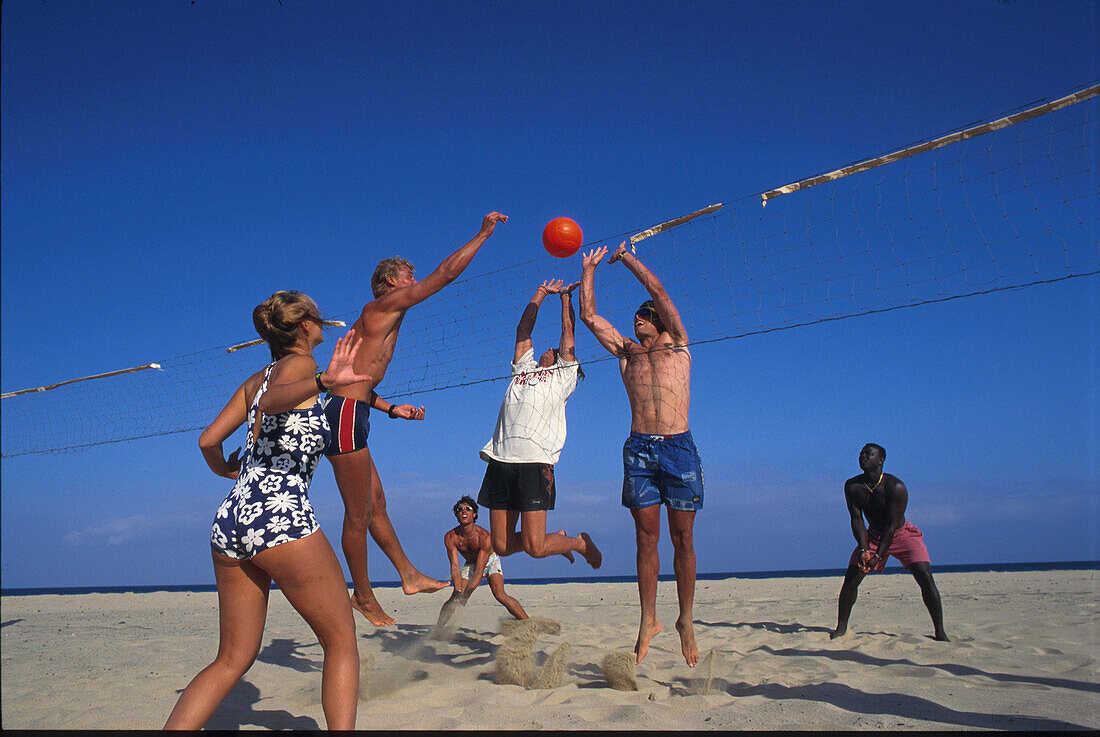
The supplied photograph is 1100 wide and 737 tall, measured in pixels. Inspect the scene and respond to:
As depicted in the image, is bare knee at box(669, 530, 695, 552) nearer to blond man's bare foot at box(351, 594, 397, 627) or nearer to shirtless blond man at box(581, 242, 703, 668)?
shirtless blond man at box(581, 242, 703, 668)

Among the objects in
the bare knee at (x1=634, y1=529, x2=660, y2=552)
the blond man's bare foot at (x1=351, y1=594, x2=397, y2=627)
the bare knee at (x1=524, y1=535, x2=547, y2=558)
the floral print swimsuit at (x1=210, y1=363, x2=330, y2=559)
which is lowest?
the blond man's bare foot at (x1=351, y1=594, x2=397, y2=627)

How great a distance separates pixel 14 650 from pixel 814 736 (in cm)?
593

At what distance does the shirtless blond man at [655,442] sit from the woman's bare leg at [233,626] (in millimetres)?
2305

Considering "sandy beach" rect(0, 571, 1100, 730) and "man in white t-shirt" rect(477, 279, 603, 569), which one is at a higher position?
"man in white t-shirt" rect(477, 279, 603, 569)

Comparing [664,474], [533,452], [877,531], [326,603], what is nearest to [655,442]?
[664,474]

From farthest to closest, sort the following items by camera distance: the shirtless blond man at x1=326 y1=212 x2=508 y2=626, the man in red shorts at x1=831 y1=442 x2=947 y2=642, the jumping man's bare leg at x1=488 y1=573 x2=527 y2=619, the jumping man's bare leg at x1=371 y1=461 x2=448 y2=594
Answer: the jumping man's bare leg at x1=488 y1=573 x2=527 y2=619
the man in red shorts at x1=831 y1=442 x2=947 y2=642
the jumping man's bare leg at x1=371 y1=461 x2=448 y2=594
the shirtless blond man at x1=326 y1=212 x2=508 y2=626

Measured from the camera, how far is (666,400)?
4.38 m

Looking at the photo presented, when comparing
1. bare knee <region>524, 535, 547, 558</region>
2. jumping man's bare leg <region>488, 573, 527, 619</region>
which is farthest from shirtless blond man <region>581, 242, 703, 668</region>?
jumping man's bare leg <region>488, 573, 527, 619</region>

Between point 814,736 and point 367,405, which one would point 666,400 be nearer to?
point 367,405

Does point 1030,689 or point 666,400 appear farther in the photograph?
point 666,400

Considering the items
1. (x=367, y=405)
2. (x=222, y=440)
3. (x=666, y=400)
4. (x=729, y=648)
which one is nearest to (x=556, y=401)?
(x=666, y=400)

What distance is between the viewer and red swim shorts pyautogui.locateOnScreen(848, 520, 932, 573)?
520 cm

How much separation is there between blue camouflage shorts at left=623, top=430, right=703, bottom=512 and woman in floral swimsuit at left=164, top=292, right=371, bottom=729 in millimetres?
2260

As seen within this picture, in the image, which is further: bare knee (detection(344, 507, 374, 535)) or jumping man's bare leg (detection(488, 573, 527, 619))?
jumping man's bare leg (detection(488, 573, 527, 619))
